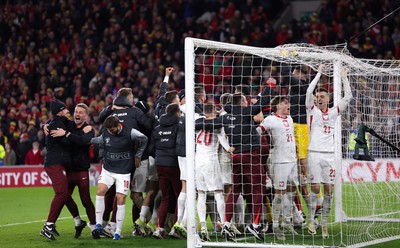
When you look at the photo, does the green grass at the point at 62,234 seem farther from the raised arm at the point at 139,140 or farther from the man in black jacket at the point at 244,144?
the raised arm at the point at 139,140

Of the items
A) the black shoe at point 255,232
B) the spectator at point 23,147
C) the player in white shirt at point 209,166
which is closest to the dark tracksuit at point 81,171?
the player in white shirt at point 209,166

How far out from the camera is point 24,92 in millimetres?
27391

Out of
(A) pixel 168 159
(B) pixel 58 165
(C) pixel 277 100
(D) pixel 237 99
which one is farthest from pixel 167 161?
(C) pixel 277 100

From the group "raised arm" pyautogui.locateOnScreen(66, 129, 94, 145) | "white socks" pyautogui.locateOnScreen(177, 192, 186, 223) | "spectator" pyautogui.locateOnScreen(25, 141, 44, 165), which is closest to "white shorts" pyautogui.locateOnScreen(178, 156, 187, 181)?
"white socks" pyautogui.locateOnScreen(177, 192, 186, 223)

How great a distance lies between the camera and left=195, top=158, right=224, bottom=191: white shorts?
11336 mm

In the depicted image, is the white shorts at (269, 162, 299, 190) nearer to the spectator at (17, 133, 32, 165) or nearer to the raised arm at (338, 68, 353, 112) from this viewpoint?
the raised arm at (338, 68, 353, 112)

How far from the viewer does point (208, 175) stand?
11344 millimetres

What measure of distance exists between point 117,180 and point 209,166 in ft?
4.23

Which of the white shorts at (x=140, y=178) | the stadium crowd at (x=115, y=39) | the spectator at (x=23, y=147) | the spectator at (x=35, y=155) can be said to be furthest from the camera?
the stadium crowd at (x=115, y=39)

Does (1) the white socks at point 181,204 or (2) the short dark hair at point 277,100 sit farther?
(1) the white socks at point 181,204

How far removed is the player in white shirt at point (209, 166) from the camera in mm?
11343

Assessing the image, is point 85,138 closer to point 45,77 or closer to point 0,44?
point 45,77

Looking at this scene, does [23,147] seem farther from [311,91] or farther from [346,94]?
[346,94]

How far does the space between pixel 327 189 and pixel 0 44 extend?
21333mm
